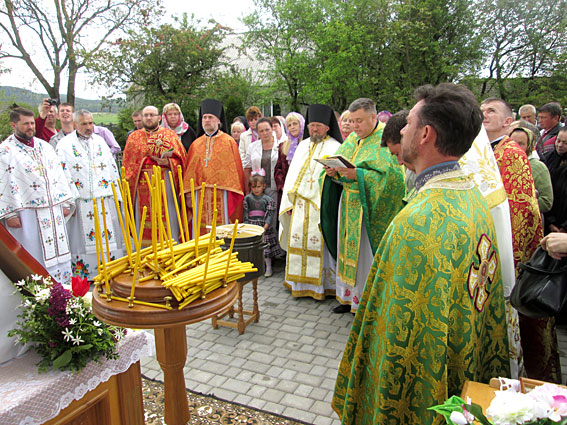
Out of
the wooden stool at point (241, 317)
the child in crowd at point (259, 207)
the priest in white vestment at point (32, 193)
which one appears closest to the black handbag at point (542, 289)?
the wooden stool at point (241, 317)

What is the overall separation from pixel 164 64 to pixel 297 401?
46.4 ft

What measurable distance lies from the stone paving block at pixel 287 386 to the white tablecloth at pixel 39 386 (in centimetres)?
153

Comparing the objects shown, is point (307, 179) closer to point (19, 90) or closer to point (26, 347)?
point (26, 347)

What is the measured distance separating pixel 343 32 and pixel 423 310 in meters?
15.6

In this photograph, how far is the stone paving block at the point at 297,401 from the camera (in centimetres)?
314

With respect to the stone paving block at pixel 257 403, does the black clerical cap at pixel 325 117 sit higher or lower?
higher

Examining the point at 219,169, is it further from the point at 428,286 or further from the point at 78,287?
the point at 428,286

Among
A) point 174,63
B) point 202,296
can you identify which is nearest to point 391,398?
point 202,296

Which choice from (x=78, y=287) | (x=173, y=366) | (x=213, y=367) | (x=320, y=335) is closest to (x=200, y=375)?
(x=213, y=367)

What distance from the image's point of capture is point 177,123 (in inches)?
274

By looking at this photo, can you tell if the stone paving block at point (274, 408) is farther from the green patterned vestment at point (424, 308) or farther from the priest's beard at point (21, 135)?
the priest's beard at point (21, 135)

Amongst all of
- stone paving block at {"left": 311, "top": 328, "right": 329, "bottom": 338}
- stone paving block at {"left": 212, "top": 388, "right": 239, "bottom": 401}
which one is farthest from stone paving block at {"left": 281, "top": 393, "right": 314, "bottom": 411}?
stone paving block at {"left": 311, "top": 328, "right": 329, "bottom": 338}

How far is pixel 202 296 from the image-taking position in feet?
5.21

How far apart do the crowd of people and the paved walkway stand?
1.67ft
